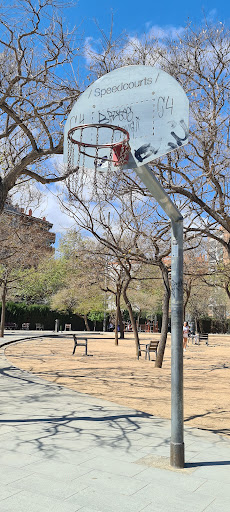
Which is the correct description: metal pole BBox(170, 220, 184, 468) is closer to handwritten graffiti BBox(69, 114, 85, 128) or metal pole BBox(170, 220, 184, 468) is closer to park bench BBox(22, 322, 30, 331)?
handwritten graffiti BBox(69, 114, 85, 128)

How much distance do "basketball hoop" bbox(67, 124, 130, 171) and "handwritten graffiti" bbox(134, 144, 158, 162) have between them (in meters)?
0.14

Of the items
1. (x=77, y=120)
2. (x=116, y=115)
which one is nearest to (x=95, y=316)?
(x=77, y=120)

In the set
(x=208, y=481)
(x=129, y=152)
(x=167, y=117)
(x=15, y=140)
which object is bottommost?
(x=208, y=481)

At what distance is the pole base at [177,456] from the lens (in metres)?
5.49

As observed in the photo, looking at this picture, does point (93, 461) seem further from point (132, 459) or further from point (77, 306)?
point (77, 306)

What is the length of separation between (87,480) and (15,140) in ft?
35.4

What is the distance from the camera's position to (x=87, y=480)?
4.91 m

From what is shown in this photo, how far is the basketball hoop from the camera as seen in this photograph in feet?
19.3

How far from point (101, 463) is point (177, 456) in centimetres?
93

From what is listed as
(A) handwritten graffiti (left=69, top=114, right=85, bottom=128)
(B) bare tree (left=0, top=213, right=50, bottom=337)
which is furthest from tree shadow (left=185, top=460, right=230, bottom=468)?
(B) bare tree (left=0, top=213, right=50, bottom=337)

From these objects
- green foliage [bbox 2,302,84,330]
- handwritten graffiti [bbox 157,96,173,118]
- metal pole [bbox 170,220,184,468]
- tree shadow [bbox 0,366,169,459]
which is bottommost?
tree shadow [bbox 0,366,169,459]

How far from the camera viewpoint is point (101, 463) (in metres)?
5.53

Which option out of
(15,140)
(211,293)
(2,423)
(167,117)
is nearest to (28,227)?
(15,140)

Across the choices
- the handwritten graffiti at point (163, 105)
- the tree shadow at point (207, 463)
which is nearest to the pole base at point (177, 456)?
the tree shadow at point (207, 463)
